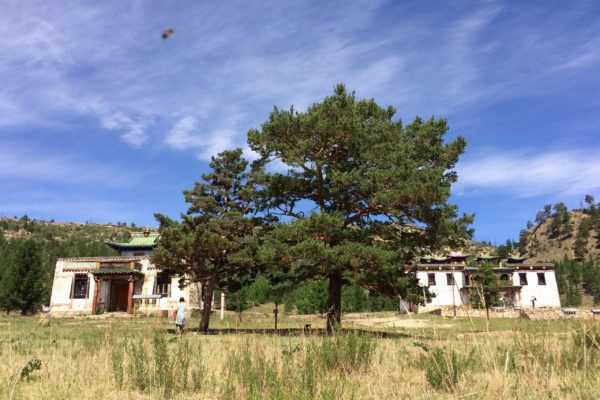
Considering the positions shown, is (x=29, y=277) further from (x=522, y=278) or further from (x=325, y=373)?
(x=522, y=278)

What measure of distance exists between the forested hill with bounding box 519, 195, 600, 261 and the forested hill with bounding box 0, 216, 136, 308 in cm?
11026

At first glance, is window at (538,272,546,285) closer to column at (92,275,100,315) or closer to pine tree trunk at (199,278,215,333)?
pine tree trunk at (199,278,215,333)

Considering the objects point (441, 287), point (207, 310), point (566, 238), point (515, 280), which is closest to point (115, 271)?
point (207, 310)

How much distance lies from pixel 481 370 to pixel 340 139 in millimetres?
12784

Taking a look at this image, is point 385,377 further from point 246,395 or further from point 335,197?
point 335,197

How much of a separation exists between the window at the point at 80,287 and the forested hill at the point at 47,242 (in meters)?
2.92

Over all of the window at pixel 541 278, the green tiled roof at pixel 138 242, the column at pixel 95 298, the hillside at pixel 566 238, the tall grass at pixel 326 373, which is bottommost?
the tall grass at pixel 326 373

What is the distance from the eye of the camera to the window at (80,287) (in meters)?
44.9

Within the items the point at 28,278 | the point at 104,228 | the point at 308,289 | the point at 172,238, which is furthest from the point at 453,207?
the point at 104,228

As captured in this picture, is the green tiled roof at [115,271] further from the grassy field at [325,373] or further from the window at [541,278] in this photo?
the window at [541,278]

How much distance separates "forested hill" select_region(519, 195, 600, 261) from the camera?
113 meters

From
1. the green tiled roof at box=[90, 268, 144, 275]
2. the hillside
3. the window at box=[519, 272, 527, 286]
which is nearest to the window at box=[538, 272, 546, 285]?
the window at box=[519, 272, 527, 286]

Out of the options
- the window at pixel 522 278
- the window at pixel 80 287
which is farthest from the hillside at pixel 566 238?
the window at pixel 80 287

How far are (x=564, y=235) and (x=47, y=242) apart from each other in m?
143
